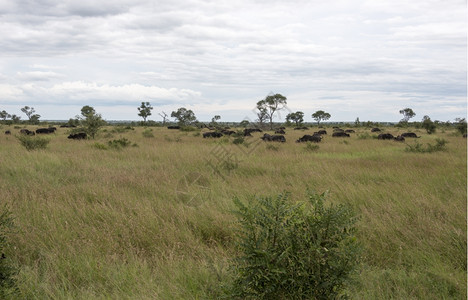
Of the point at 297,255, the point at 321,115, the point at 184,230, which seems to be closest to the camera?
the point at 297,255

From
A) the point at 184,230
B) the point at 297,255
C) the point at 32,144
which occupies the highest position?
the point at 32,144

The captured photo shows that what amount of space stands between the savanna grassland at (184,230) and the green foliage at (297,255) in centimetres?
29

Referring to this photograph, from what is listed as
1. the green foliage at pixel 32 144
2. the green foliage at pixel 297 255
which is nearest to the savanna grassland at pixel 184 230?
the green foliage at pixel 297 255

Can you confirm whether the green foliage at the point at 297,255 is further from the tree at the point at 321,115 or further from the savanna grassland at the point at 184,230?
the tree at the point at 321,115

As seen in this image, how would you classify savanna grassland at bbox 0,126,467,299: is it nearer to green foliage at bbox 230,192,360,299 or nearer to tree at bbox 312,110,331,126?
green foliage at bbox 230,192,360,299

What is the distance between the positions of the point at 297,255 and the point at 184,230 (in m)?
2.58

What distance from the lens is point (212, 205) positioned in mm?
6062

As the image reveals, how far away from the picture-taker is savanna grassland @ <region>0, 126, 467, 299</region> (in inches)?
132

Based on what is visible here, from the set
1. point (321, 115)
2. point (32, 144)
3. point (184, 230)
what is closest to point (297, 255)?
point (184, 230)

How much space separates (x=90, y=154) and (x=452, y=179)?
13.6m

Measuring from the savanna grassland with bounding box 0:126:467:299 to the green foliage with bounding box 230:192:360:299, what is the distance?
0.29 meters

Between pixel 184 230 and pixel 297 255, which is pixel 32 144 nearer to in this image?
pixel 184 230

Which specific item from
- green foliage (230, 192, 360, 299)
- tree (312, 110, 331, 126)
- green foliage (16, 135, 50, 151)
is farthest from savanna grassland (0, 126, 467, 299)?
tree (312, 110, 331, 126)

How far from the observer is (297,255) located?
2756mm
